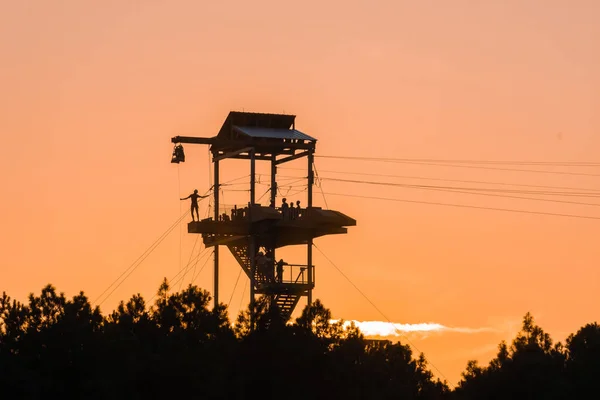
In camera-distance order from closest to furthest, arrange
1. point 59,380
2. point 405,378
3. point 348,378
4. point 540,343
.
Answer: point 59,380
point 348,378
point 405,378
point 540,343

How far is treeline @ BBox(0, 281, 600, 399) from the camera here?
9894 cm

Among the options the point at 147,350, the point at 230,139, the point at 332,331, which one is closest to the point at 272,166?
the point at 230,139

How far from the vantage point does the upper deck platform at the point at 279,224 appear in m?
112

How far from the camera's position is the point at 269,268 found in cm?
11338

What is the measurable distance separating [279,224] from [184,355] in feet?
42.5

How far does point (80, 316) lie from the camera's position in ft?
340

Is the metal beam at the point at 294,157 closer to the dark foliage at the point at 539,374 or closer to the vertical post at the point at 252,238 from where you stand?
the vertical post at the point at 252,238

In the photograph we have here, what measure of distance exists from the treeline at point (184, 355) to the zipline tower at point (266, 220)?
3.21m

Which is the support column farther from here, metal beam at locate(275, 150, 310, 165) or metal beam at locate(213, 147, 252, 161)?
metal beam at locate(275, 150, 310, 165)

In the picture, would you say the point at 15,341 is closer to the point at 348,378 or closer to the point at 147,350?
the point at 147,350

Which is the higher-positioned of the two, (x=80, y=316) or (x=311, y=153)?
(x=311, y=153)

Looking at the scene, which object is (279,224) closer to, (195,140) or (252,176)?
(252,176)

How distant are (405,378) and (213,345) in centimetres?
1485

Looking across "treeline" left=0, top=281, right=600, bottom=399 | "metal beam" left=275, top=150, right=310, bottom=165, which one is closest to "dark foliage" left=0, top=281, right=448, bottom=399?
"treeline" left=0, top=281, right=600, bottom=399
